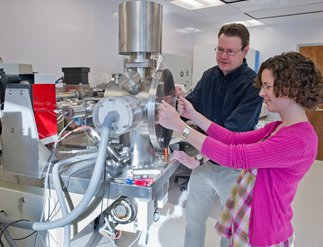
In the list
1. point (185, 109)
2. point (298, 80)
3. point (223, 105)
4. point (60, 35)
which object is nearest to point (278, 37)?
point (60, 35)

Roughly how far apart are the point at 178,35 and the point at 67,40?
2331 mm

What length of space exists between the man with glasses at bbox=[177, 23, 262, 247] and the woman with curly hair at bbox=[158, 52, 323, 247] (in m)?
0.35

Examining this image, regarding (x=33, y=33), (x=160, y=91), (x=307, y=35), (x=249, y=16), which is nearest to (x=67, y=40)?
(x=33, y=33)

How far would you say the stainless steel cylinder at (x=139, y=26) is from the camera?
1010 millimetres

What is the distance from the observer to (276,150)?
939 mm

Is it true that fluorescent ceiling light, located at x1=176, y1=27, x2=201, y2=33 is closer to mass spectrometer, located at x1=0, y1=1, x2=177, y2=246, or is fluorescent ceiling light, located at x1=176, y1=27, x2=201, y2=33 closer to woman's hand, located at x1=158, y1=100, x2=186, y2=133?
mass spectrometer, located at x1=0, y1=1, x2=177, y2=246

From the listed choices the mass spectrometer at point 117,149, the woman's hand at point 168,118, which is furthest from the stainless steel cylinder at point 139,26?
the woman's hand at point 168,118

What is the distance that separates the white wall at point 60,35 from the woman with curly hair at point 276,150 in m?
2.01

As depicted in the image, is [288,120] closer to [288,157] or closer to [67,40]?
[288,157]

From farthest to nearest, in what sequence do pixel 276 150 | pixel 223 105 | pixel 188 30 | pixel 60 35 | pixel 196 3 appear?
pixel 188 30
pixel 196 3
pixel 60 35
pixel 223 105
pixel 276 150

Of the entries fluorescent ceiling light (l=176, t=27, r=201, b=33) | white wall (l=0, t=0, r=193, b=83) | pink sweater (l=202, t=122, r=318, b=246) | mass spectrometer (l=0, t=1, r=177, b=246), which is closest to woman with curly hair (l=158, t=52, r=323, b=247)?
pink sweater (l=202, t=122, r=318, b=246)

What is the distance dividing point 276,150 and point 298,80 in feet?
0.88

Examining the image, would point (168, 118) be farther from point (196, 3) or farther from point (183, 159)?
point (196, 3)

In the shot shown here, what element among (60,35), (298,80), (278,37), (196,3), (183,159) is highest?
(196,3)
